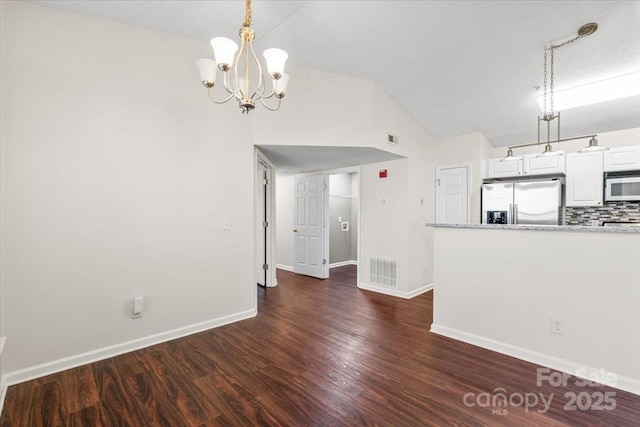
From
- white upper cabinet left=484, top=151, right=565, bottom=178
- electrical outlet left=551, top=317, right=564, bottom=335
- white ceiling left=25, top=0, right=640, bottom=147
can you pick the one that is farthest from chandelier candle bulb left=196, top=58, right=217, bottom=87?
white upper cabinet left=484, top=151, right=565, bottom=178

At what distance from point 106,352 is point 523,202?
529 cm

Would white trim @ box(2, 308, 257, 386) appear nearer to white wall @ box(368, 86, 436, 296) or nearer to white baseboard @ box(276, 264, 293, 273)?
white wall @ box(368, 86, 436, 296)

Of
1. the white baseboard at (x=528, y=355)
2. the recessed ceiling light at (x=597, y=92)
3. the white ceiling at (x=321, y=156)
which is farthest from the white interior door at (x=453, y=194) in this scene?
the white baseboard at (x=528, y=355)

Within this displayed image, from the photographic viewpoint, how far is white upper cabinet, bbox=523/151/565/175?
165 inches

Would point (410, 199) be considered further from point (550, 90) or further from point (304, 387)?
point (304, 387)

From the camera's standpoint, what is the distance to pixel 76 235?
2426mm

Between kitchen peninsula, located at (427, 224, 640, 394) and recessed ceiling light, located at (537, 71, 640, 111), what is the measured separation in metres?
2.31

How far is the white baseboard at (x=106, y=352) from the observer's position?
221 cm

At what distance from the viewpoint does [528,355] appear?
98.4 inches

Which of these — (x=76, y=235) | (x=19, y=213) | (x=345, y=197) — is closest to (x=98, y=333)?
(x=76, y=235)

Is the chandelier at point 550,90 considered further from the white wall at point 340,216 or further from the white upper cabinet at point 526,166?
the white wall at point 340,216

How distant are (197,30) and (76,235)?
2.19 m

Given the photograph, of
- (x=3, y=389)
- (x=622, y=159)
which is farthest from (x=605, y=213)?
(x=3, y=389)

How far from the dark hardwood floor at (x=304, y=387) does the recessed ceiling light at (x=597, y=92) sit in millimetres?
3275
